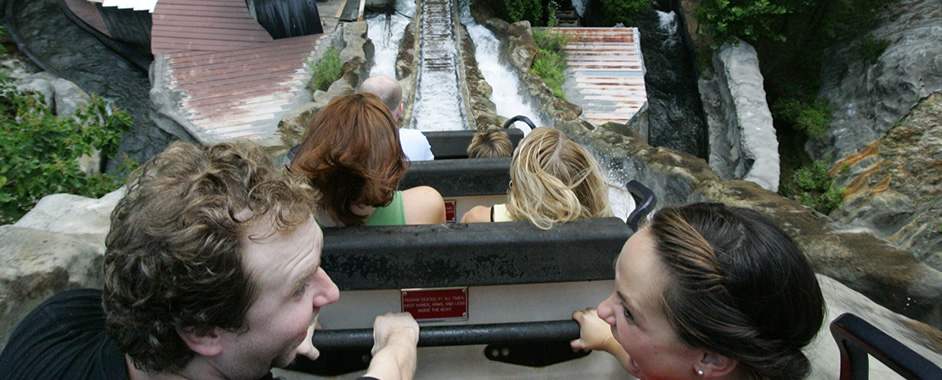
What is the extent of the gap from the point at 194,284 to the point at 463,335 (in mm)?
804

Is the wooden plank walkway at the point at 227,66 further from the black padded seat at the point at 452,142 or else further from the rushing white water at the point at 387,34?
the black padded seat at the point at 452,142

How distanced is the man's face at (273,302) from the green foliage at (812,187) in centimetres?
962

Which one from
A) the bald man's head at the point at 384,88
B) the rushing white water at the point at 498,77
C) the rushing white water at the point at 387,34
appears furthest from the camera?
the rushing white water at the point at 387,34

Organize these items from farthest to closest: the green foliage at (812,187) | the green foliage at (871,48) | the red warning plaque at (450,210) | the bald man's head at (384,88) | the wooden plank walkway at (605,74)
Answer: the green foliage at (871,48) < the wooden plank walkway at (605,74) < the green foliage at (812,187) < the bald man's head at (384,88) < the red warning plaque at (450,210)

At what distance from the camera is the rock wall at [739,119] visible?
901 centimetres

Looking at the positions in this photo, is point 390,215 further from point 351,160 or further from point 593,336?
point 593,336

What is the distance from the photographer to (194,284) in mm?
784

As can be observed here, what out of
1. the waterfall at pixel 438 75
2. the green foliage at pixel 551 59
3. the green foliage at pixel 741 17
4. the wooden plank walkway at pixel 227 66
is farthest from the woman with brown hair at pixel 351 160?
the green foliage at pixel 741 17

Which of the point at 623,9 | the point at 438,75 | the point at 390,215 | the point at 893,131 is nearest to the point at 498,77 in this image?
the point at 438,75

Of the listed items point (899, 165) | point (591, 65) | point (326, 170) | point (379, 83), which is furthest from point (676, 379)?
point (591, 65)

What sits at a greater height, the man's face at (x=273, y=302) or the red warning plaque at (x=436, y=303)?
the man's face at (x=273, y=302)

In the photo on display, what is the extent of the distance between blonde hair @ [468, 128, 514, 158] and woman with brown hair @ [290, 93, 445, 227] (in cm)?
114

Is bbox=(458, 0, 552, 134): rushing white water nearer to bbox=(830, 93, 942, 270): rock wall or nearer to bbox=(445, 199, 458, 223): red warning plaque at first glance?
bbox=(830, 93, 942, 270): rock wall

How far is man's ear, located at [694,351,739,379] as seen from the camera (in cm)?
95
